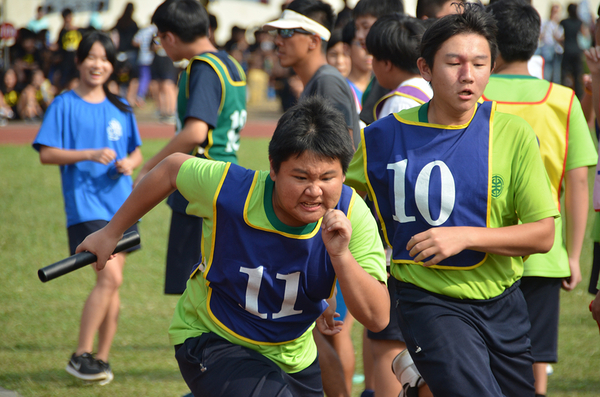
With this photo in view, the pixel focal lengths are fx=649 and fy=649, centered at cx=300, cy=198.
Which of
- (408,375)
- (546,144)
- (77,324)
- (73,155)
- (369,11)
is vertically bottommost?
(77,324)

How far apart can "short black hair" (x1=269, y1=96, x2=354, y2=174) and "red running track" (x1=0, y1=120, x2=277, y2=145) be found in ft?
39.0

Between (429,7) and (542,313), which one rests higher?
(429,7)

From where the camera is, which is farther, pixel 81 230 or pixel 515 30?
pixel 81 230

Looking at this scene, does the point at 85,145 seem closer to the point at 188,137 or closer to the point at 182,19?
the point at 188,137

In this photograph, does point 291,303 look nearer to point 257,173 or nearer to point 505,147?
point 257,173

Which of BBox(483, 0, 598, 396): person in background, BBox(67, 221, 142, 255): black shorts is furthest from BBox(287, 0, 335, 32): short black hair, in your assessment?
BBox(67, 221, 142, 255): black shorts

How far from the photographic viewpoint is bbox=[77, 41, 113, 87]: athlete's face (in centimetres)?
439

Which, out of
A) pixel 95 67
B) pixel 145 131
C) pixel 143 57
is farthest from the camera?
pixel 143 57

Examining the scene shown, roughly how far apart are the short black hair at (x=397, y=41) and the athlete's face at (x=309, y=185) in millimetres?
1384

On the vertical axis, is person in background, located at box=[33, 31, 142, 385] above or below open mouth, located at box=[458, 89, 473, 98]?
below

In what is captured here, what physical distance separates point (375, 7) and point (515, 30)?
176cm

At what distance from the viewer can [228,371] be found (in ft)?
7.33

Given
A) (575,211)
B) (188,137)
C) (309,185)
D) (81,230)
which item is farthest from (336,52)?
(309,185)

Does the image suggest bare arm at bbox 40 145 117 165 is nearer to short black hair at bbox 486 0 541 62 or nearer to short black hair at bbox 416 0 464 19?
short black hair at bbox 416 0 464 19
